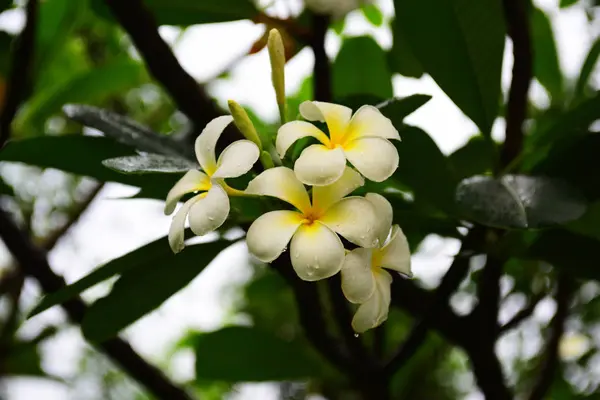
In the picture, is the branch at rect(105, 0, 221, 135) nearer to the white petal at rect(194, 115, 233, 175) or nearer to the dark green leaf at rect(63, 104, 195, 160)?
the dark green leaf at rect(63, 104, 195, 160)

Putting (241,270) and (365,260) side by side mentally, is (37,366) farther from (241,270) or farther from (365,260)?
(365,260)

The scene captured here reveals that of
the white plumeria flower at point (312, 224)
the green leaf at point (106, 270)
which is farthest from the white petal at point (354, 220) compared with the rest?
the green leaf at point (106, 270)

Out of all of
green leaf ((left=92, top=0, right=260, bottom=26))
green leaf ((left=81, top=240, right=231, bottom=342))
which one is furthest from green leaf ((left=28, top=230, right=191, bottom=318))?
green leaf ((left=92, top=0, right=260, bottom=26))

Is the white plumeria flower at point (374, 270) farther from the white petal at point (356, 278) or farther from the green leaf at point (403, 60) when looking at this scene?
the green leaf at point (403, 60)

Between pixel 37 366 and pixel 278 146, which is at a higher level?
pixel 278 146

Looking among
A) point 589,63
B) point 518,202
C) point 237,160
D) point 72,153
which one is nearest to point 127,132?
point 72,153

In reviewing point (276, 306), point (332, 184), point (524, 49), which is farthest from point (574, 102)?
point (276, 306)
